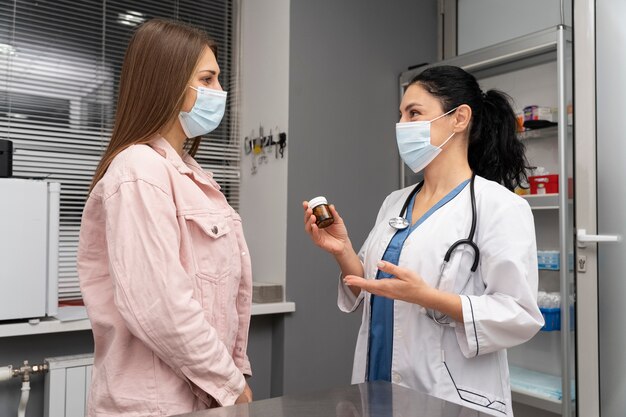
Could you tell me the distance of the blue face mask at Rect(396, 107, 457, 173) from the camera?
155cm

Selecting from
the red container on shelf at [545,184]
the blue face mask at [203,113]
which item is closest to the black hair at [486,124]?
the blue face mask at [203,113]

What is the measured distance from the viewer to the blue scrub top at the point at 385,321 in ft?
4.82

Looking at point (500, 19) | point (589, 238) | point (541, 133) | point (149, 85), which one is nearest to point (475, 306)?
point (149, 85)

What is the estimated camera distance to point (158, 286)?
109 centimetres

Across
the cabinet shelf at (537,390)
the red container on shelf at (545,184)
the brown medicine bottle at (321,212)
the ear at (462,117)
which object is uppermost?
the ear at (462,117)

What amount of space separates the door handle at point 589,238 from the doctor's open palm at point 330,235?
3.49 feet

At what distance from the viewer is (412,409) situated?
3.07 feet

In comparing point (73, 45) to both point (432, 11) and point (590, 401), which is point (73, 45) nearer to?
point (432, 11)

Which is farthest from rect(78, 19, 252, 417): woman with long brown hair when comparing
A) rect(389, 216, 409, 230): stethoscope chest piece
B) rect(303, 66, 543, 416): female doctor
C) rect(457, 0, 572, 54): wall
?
rect(457, 0, 572, 54): wall

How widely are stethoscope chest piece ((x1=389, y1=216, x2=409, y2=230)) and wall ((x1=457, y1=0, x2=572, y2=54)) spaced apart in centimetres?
150

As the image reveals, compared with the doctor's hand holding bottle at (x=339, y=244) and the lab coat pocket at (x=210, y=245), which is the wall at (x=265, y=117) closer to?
the doctor's hand holding bottle at (x=339, y=244)

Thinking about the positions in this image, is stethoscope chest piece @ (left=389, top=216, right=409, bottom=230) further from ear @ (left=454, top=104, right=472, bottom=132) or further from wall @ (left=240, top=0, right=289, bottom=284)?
wall @ (left=240, top=0, right=289, bottom=284)

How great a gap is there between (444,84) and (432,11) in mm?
1701

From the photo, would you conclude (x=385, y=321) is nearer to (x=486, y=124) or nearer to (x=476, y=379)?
(x=476, y=379)
